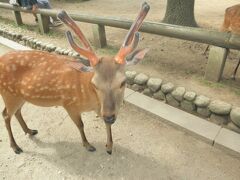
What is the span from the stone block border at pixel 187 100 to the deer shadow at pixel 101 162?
95 centimetres

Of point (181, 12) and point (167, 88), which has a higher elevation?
point (181, 12)

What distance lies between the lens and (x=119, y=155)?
3.01m

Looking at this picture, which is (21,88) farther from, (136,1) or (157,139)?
(136,1)

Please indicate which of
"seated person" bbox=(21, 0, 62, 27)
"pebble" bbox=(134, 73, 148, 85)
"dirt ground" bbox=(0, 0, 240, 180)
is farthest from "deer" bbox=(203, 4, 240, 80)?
"seated person" bbox=(21, 0, 62, 27)

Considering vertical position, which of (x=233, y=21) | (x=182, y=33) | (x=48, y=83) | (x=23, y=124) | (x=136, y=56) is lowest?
(x=23, y=124)

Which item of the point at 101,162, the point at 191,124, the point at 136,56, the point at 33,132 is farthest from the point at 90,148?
the point at 136,56

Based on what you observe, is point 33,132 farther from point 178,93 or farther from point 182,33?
point 182,33

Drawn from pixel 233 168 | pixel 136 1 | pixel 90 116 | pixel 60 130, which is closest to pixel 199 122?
pixel 233 168

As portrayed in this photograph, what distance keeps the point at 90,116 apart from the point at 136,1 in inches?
289

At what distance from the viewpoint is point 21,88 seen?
9.06ft

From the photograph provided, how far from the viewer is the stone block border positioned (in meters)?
3.12

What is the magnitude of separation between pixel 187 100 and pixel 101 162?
4.60 ft

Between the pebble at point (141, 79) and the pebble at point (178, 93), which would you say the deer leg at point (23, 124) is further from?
the pebble at point (178, 93)

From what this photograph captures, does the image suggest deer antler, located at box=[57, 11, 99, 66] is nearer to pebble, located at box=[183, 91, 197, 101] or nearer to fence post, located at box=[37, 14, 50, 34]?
pebble, located at box=[183, 91, 197, 101]
